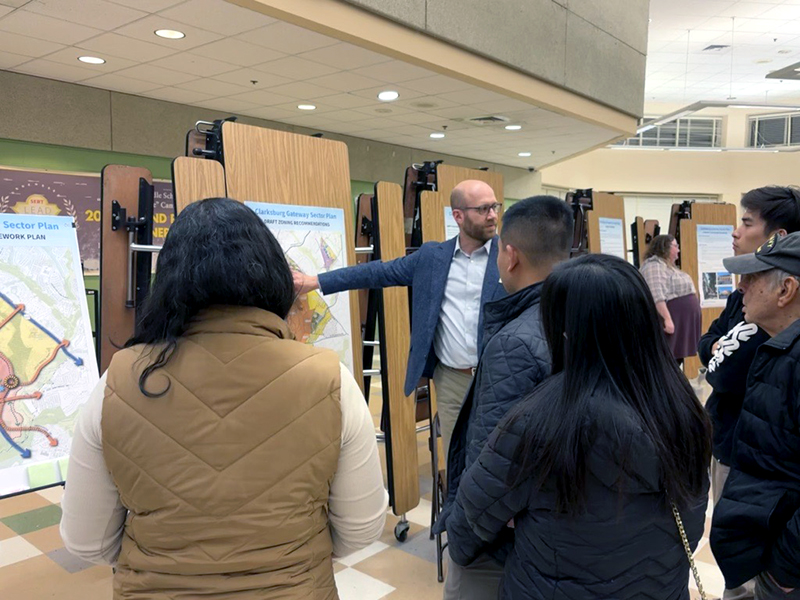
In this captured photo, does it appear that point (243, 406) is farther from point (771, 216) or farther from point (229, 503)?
point (771, 216)

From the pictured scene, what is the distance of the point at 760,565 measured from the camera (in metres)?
1.39

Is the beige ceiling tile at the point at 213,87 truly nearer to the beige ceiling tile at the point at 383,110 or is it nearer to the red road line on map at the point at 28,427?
the beige ceiling tile at the point at 383,110

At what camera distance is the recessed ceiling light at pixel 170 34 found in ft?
13.6

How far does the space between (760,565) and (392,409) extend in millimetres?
1692

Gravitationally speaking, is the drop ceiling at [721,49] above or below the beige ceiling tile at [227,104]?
above

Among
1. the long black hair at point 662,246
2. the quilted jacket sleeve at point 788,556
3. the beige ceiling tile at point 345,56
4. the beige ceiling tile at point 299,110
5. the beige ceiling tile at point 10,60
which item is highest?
the beige ceiling tile at point 345,56

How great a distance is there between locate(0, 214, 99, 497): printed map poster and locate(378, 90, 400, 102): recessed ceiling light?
4.19 m

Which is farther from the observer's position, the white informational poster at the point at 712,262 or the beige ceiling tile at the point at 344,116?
the beige ceiling tile at the point at 344,116

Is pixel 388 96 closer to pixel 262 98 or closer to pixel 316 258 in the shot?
pixel 262 98

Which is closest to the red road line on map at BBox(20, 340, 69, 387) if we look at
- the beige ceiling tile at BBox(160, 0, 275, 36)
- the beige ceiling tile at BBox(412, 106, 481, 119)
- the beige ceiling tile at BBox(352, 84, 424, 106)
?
the beige ceiling tile at BBox(160, 0, 275, 36)

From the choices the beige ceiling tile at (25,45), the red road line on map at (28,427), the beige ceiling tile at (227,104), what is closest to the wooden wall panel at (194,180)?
the red road line on map at (28,427)

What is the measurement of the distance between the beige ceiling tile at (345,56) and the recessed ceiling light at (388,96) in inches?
33.4

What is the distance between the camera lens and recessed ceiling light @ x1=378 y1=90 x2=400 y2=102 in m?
5.82

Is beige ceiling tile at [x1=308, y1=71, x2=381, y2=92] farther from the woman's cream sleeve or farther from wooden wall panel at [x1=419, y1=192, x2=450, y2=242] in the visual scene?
the woman's cream sleeve
